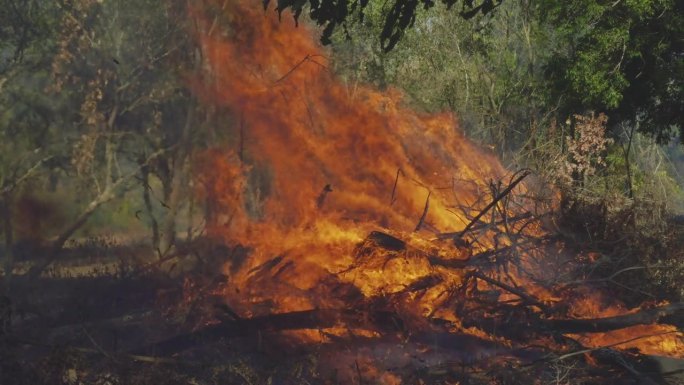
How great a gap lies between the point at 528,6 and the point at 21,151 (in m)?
17.3

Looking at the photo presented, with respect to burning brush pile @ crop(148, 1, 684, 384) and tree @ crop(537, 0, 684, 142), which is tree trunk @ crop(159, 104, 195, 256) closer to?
burning brush pile @ crop(148, 1, 684, 384)

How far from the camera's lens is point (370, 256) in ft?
28.0

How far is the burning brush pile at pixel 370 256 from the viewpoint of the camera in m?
8.13

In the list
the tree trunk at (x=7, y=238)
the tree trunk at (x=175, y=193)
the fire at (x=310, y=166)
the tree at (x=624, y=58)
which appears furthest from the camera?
the tree at (x=624, y=58)

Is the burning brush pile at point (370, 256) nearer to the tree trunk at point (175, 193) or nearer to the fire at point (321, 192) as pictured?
the fire at point (321, 192)

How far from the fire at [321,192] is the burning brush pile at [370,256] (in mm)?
22

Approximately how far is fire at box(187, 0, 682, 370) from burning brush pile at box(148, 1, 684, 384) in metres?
0.02

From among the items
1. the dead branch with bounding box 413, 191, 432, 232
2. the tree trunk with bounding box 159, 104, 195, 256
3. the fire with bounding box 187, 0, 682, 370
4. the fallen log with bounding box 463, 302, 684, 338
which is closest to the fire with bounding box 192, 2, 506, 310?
the fire with bounding box 187, 0, 682, 370

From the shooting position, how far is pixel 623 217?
10750mm

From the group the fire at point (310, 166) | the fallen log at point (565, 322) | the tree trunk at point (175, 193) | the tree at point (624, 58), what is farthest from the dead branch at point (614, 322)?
the tree at point (624, 58)

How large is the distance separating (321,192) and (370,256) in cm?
135

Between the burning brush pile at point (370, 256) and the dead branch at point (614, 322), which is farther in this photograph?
the dead branch at point (614, 322)

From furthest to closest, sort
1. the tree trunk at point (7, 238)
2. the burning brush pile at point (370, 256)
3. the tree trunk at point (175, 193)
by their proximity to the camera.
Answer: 1. the tree trunk at point (175, 193)
2. the tree trunk at point (7, 238)
3. the burning brush pile at point (370, 256)

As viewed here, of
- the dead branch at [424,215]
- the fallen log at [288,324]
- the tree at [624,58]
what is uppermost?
the tree at [624,58]
